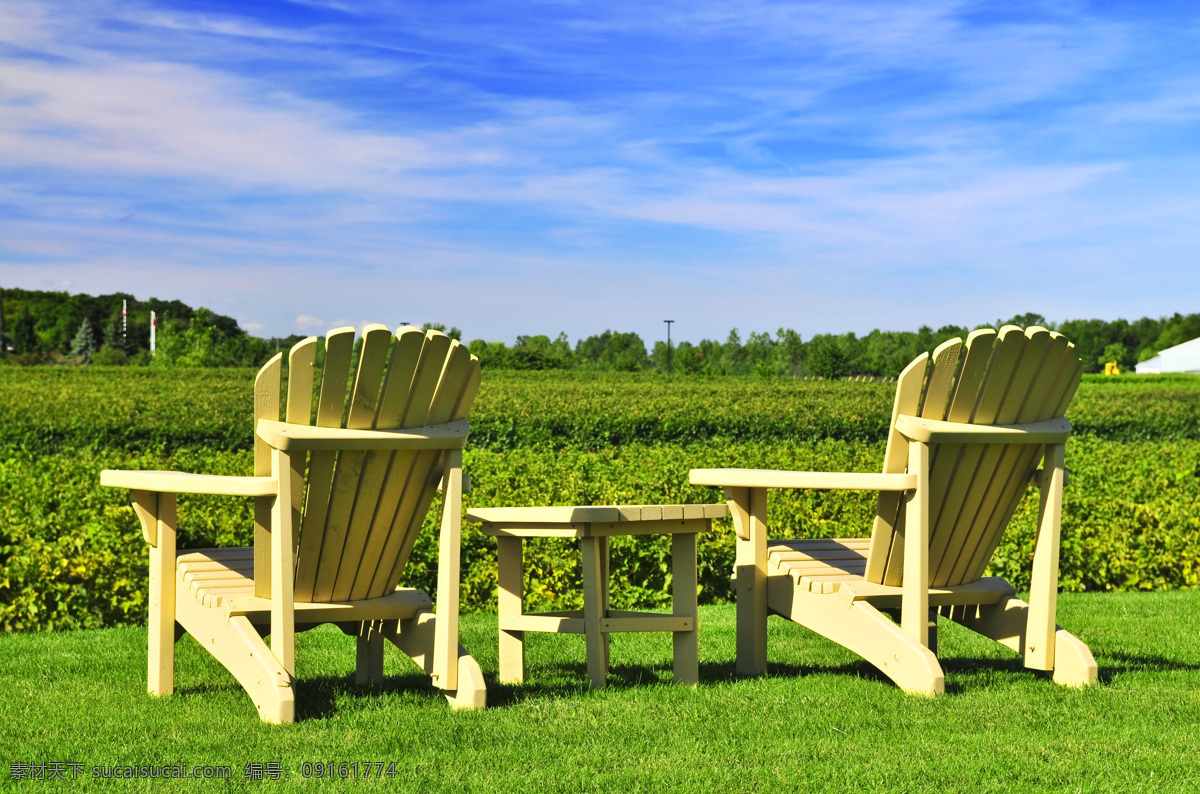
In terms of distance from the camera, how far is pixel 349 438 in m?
2.96

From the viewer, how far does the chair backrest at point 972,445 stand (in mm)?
3236

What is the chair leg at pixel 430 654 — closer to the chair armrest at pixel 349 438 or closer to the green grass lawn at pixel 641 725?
the green grass lawn at pixel 641 725

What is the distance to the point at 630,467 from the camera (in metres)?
7.00

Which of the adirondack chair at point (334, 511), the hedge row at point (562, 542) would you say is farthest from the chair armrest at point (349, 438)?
the hedge row at point (562, 542)

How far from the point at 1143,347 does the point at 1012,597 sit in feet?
322

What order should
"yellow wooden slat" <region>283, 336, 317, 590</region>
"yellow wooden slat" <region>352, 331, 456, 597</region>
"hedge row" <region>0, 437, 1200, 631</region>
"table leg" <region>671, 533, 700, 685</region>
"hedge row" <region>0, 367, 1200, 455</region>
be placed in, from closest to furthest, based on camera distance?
"yellow wooden slat" <region>283, 336, 317, 590</region>, "yellow wooden slat" <region>352, 331, 456, 597</region>, "table leg" <region>671, 533, 700, 685</region>, "hedge row" <region>0, 437, 1200, 631</region>, "hedge row" <region>0, 367, 1200, 455</region>

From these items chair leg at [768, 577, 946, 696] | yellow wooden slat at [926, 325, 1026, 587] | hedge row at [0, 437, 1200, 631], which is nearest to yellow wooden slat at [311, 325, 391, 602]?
chair leg at [768, 577, 946, 696]

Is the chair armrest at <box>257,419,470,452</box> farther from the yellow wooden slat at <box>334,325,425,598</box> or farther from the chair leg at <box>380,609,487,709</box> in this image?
the chair leg at <box>380,609,487,709</box>

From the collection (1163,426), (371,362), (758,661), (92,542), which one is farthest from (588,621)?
(1163,426)

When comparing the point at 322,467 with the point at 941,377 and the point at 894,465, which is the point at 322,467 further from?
the point at 941,377

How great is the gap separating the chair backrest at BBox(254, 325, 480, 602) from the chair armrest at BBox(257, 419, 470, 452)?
0.03 meters

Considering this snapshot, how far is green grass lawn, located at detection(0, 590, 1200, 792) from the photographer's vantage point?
2.49 meters

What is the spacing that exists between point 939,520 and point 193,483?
238 centimetres

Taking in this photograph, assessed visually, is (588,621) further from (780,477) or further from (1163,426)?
(1163,426)
